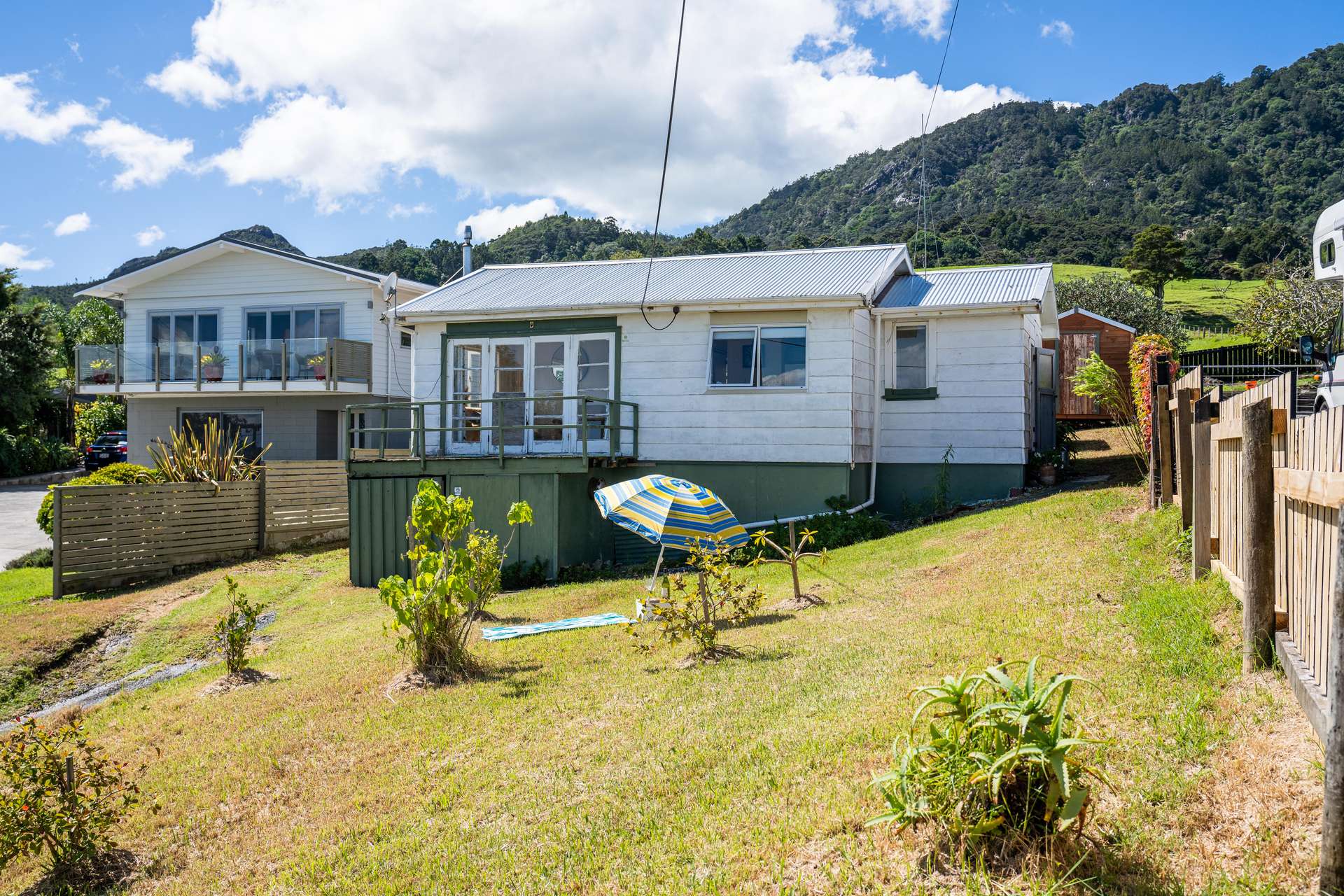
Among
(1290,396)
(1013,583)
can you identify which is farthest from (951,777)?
(1013,583)

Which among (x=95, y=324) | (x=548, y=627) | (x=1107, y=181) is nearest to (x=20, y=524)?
(x=548, y=627)

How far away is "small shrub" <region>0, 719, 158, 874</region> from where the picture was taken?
5586 millimetres

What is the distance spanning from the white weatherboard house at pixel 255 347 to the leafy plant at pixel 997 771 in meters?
24.6

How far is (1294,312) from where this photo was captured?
23.2 m

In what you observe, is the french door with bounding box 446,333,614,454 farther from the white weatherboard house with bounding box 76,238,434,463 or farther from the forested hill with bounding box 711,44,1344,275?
the forested hill with bounding box 711,44,1344,275

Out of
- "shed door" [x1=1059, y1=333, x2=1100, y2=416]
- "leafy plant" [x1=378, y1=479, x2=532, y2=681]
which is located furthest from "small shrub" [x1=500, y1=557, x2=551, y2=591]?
"shed door" [x1=1059, y1=333, x2=1100, y2=416]

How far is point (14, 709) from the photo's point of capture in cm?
1075

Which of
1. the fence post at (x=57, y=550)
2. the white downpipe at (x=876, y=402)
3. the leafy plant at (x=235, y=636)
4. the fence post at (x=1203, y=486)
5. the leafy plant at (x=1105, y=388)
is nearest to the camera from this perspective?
the fence post at (x=1203, y=486)

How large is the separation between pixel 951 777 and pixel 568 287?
16.0 m

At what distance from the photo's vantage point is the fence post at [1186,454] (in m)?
8.36

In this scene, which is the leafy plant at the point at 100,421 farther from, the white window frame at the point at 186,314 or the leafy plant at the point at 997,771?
the leafy plant at the point at 997,771

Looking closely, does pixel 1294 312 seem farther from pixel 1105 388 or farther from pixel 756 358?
pixel 756 358

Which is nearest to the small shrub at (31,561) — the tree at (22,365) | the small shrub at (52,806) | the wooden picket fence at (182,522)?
the wooden picket fence at (182,522)

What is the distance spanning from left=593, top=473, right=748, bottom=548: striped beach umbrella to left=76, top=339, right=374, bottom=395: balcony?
18050 millimetres
